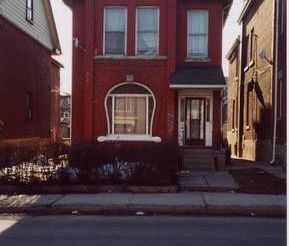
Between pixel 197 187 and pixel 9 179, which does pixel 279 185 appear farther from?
pixel 9 179

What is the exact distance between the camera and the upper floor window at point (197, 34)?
20.1 metres

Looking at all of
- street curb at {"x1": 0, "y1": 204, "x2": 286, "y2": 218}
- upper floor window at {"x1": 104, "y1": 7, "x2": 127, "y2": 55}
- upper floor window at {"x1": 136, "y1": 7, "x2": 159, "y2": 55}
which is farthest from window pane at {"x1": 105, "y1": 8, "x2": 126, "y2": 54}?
street curb at {"x1": 0, "y1": 204, "x2": 286, "y2": 218}

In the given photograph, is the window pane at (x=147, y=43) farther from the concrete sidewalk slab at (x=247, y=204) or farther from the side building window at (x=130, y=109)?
the concrete sidewalk slab at (x=247, y=204)

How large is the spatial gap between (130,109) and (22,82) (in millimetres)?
6487

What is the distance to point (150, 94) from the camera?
1988cm

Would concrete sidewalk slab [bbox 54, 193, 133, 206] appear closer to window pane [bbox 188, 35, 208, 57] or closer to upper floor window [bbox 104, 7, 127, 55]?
upper floor window [bbox 104, 7, 127, 55]

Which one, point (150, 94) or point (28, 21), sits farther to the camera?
point (28, 21)

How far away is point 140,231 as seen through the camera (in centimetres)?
855

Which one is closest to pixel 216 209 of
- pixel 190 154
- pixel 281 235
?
pixel 281 235

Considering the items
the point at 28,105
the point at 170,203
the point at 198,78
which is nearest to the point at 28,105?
the point at 28,105

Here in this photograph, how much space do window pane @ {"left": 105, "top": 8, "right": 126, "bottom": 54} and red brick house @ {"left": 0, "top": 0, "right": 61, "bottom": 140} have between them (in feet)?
14.4

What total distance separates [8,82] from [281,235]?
16284 millimetres

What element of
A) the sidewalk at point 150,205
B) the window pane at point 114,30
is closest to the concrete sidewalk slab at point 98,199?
the sidewalk at point 150,205

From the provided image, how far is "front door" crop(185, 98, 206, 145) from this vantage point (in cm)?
2034
